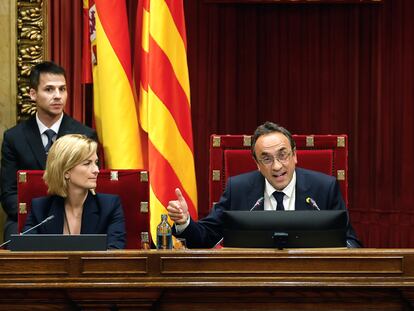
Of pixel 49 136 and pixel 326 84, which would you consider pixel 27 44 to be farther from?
pixel 326 84

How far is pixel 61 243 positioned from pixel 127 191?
1035 mm

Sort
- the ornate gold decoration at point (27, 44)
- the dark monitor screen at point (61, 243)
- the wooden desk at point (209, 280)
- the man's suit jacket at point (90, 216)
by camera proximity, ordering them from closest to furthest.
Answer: the wooden desk at point (209, 280) < the dark monitor screen at point (61, 243) < the man's suit jacket at point (90, 216) < the ornate gold decoration at point (27, 44)

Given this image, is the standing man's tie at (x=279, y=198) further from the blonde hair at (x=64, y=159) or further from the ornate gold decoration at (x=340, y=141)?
the blonde hair at (x=64, y=159)

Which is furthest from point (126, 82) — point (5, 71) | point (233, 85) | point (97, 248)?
point (97, 248)

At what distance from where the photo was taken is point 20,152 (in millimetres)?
3977

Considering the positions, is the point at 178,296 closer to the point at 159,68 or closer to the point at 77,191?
the point at 77,191

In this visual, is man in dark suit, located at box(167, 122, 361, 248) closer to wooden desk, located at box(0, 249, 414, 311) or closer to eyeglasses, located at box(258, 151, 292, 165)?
eyeglasses, located at box(258, 151, 292, 165)

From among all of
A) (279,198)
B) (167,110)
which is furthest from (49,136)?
(279,198)

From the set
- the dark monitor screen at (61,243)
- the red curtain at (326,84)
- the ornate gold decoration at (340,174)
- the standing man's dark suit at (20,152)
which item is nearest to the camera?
the dark monitor screen at (61,243)

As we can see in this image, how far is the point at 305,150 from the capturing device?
11.5 feet

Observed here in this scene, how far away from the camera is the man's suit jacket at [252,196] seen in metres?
3.15

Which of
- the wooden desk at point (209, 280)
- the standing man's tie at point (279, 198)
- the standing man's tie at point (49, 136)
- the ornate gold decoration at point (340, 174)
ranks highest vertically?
the standing man's tie at point (49, 136)

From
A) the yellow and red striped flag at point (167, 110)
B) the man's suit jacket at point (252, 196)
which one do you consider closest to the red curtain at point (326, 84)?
the yellow and red striped flag at point (167, 110)

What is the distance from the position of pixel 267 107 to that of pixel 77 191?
2.75m
